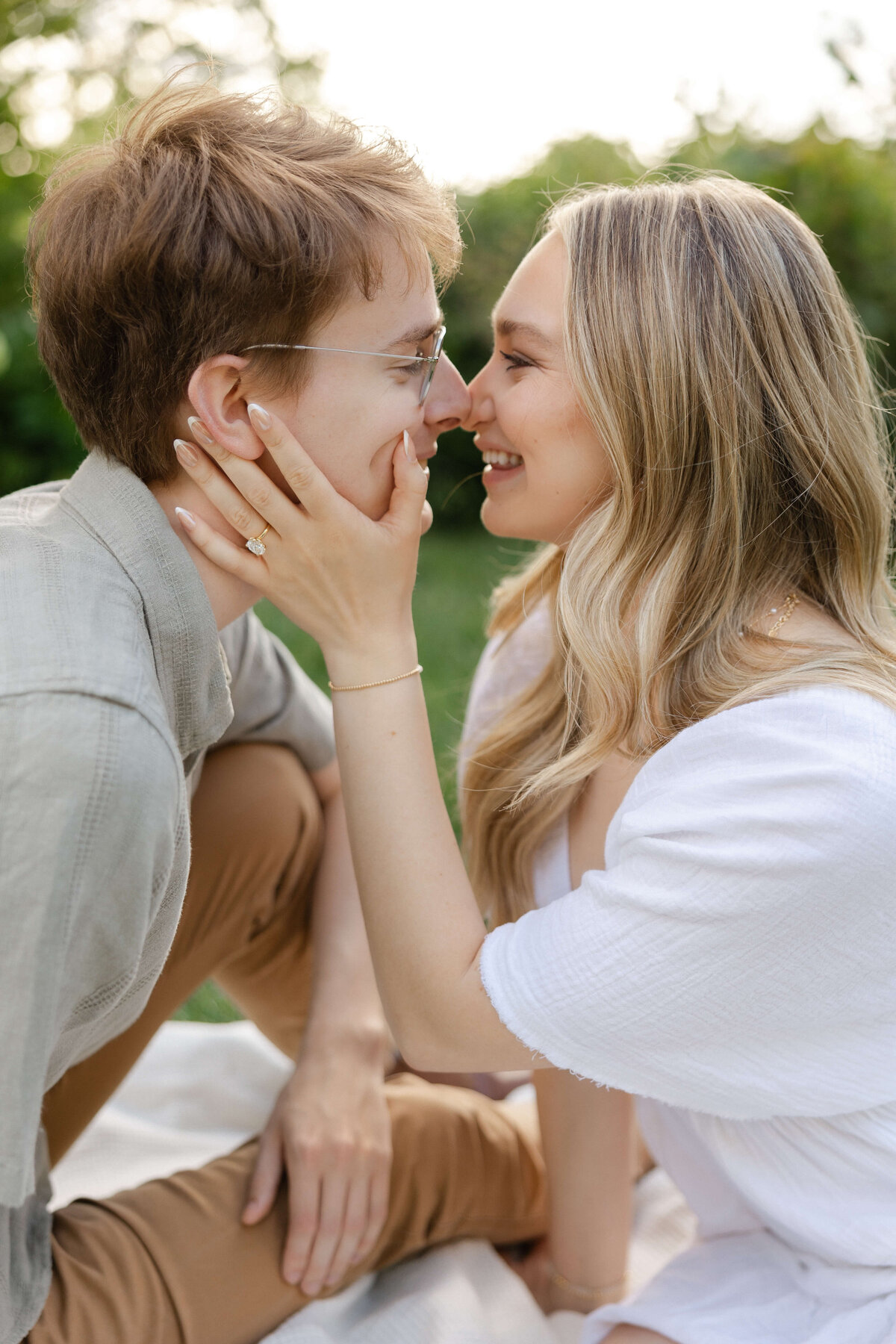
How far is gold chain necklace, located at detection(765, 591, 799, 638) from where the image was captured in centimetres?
202

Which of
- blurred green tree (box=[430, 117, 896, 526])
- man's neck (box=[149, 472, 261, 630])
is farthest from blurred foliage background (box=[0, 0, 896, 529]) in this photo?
man's neck (box=[149, 472, 261, 630])

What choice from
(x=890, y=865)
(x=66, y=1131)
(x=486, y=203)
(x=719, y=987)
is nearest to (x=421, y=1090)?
(x=66, y=1131)

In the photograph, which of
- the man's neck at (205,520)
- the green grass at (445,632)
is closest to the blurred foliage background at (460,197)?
the green grass at (445,632)

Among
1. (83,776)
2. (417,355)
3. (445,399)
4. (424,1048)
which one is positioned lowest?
(424,1048)

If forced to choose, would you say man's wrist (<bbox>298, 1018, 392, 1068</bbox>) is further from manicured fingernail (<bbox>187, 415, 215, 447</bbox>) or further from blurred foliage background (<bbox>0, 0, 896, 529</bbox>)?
blurred foliage background (<bbox>0, 0, 896, 529</bbox>)

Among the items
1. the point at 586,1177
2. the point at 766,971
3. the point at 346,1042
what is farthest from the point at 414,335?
the point at 586,1177

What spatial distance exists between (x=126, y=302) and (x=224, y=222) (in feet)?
0.64

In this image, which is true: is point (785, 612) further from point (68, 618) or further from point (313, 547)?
point (68, 618)

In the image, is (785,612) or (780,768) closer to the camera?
(780,768)

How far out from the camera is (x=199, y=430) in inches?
71.2

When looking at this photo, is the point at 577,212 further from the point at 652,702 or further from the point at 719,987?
the point at 719,987

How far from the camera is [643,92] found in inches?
277

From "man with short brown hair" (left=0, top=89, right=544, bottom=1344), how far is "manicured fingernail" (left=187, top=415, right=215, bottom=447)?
3 cm

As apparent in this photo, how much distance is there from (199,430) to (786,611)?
1055 mm
